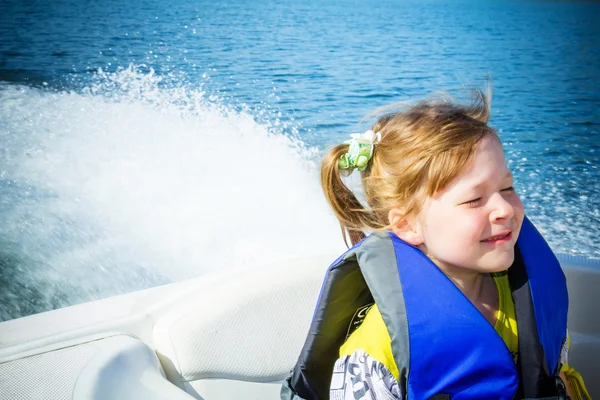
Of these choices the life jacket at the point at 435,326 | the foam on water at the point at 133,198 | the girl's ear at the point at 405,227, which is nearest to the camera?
the life jacket at the point at 435,326

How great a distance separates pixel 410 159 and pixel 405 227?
123 millimetres

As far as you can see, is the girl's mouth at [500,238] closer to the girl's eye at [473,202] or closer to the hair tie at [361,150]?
the girl's eye at [473,202]

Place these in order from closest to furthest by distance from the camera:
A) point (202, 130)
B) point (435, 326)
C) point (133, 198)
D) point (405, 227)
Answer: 1. point (435, 326)
2. point (405, 227)
3. point (133, 198)
4. point (202, 130)

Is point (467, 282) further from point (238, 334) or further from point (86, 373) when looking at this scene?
point (86, 373)

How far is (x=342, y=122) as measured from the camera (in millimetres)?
5848

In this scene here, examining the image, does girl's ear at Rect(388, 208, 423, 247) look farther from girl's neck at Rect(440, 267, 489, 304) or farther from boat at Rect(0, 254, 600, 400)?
boat at Rect(0, 254, 600, 400)

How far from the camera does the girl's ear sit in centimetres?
105

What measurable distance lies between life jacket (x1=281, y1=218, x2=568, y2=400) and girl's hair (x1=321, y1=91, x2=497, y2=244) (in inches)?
3.2

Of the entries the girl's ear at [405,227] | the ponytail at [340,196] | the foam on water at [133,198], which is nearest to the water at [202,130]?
the foam on water at [133,198]

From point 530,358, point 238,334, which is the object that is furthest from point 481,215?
point 238,334

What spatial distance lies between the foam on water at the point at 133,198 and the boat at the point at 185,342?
4.76 feet

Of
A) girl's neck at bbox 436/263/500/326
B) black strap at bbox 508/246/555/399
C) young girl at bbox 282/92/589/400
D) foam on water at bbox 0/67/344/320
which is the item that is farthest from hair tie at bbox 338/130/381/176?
foam on water at bbox 0/67/344/320

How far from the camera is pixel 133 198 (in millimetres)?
3381

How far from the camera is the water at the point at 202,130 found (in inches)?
116
